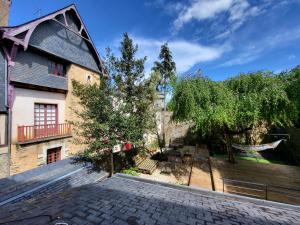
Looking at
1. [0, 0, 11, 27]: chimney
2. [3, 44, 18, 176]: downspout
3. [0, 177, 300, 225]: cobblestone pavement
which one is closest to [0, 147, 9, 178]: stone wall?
[3, 44, 18, 176]: downspout

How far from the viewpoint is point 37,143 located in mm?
9133

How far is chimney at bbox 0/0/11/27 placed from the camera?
9594 mm

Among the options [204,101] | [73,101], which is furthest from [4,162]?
[204,101]

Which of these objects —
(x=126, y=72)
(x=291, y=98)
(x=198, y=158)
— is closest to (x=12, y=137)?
(x=126, y=72)

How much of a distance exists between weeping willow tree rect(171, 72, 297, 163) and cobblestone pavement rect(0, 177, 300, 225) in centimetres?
409

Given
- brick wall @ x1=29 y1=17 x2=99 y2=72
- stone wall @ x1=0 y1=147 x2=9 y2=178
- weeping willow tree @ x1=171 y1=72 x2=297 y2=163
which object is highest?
brick wall @ x1=29 y1=17 x2=99 y2=72

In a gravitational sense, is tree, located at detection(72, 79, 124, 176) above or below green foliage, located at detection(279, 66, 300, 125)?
below

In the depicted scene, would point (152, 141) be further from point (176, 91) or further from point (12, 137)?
point (12, 137)

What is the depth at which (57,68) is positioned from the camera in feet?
36.3

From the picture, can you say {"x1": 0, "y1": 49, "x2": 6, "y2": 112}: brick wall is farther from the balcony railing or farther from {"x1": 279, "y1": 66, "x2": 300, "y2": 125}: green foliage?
{"x1": 279, "y1": 66, "x2": 300, "y2": 125}: green foliage

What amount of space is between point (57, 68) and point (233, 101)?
11.2m

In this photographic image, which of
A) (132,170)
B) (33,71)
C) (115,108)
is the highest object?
(33,71)

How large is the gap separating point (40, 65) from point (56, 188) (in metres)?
7.97

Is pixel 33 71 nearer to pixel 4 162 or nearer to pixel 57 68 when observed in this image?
pixel 57 68
